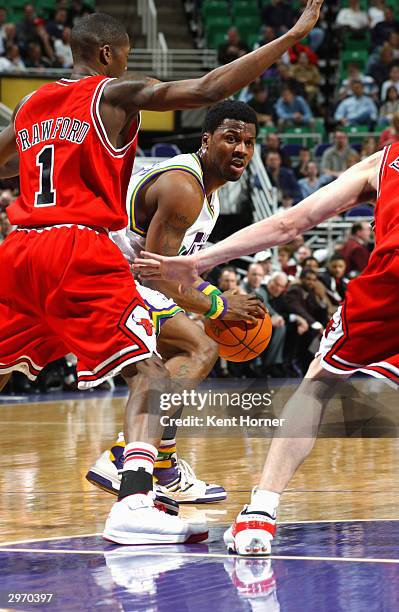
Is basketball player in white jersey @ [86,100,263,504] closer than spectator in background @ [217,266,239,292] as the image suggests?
Yes

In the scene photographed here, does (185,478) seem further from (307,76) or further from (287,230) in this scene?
(307,76)

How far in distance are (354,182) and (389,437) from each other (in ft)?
13.4

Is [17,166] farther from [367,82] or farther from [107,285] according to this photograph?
[367,82]

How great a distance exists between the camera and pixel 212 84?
4102mm

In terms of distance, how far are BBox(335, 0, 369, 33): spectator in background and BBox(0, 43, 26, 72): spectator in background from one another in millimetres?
5696

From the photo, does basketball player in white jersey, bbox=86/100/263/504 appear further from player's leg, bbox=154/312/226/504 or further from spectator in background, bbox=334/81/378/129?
spectator in background, bbox=334/81/378/129

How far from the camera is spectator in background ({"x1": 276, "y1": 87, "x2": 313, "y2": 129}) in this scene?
16859mm

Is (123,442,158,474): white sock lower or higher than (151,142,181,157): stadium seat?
lower

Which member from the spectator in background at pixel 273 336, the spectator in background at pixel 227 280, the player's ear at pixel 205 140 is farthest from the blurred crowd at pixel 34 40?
the player's ear at pixel 205 140

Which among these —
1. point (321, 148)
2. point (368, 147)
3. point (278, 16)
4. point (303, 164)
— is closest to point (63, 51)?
point (278, 16)

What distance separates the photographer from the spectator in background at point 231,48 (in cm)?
1775

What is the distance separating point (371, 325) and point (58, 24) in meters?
14.9

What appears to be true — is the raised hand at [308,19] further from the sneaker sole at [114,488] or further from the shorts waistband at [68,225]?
the sneaker sole at [114,488]

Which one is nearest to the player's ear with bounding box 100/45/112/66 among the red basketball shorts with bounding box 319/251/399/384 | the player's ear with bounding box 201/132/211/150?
the player's ear with bounding box 201/132/211/150
